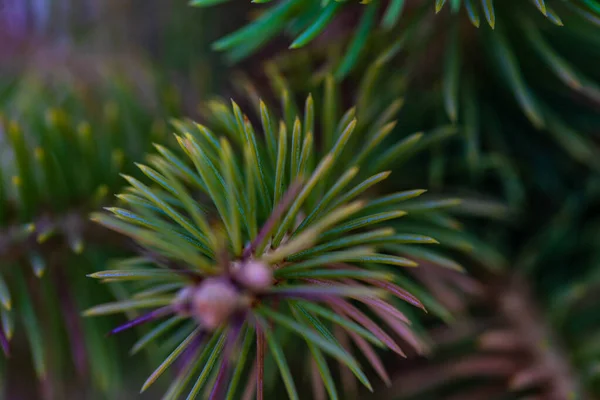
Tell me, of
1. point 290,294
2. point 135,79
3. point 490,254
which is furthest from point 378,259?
point 135,79

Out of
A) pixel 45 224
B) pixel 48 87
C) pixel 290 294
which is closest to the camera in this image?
pixel 290 294

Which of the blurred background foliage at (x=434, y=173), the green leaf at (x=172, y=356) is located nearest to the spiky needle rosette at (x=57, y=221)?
the blurred background foliage at (x=434, y=173)

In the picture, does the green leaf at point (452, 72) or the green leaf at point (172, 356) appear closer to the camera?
the green leaf at point (172, 356)

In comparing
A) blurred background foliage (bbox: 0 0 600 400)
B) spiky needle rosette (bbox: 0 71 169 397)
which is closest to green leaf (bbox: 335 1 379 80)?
blurred background foliage (bbox: 0 0 600 400)

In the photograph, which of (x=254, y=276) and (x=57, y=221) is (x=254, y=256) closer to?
(x=254, y=276)

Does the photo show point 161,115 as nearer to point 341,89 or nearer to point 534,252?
point 341,89

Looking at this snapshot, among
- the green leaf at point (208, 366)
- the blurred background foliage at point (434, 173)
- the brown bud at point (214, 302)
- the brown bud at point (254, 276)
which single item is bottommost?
the green leaf at point (208, 366)

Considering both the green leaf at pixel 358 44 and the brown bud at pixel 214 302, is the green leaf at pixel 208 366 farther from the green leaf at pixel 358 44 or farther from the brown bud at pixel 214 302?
the green leaf at pixel 358 44

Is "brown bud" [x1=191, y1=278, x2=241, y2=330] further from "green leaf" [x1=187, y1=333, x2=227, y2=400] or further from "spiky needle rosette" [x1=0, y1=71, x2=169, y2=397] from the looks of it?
"spiky needle rosette" [x1=0, y1=71, x2=169, y2=397]
